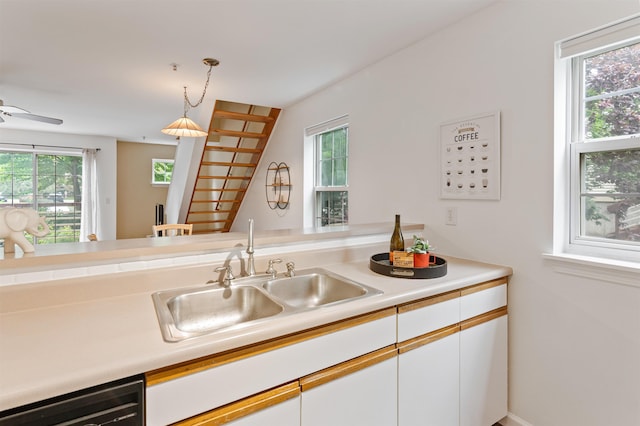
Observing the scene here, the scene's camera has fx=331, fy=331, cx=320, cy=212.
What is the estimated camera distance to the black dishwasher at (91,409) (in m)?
0.74

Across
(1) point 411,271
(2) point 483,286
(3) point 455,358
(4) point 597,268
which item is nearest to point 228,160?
(1) point 411,271

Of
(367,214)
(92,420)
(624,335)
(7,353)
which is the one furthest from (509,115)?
(7,353)

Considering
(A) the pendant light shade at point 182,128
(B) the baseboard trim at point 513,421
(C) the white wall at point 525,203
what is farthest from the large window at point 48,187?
(B) the baseboard trim at point 513,421

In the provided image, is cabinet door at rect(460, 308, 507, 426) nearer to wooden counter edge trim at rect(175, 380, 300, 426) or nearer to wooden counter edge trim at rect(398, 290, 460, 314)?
wooden counter edge trim at rect(398, 290, 460, 314)

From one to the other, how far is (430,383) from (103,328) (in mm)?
1296

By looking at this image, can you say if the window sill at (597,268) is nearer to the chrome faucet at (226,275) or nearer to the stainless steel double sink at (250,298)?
the stainless steel double sink at (250,298)

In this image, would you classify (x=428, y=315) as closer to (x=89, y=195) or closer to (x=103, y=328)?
(x=103, y=328)

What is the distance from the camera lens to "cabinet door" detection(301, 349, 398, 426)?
3.71ft

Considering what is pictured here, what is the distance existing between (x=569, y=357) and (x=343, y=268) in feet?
3.77

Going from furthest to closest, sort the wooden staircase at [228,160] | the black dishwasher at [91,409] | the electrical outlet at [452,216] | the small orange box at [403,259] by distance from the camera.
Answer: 1. the wooden staircase at [228,160]
2. the electrical outlet at [452,216]
3. the small orange box at [403,259]
4. the black dishwasher at [91,409]

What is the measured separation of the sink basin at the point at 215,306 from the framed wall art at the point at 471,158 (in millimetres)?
1350

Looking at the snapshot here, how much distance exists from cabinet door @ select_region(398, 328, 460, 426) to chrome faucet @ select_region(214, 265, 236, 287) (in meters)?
0.79

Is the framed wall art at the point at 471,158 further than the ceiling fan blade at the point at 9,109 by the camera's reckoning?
No

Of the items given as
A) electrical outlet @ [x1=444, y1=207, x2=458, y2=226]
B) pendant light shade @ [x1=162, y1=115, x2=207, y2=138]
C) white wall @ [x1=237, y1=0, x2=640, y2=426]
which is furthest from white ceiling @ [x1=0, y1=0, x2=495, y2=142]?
electrical outlet @ [x1=444, y1=207, x2=458, y2=226]
